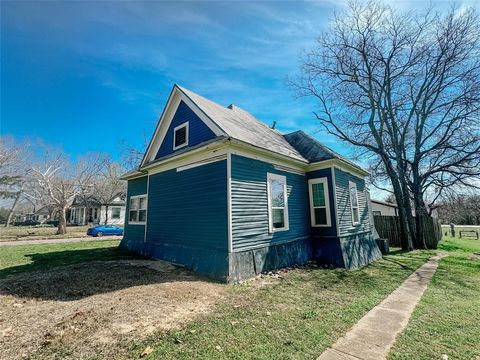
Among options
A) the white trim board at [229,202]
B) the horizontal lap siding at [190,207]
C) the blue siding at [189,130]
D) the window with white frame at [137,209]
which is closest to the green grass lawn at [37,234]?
the window with white frame at [137,209]

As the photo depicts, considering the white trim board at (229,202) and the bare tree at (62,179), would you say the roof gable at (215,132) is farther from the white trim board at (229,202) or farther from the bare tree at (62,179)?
the bare tree at (62,179)

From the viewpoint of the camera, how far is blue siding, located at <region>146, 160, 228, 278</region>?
24.1ft

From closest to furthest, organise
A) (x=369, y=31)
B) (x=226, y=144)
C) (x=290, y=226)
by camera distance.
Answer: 1. (x=226, y=144)
2. (x=290, y=226)
3. (x=369, y=31)

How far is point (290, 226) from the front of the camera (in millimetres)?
9281

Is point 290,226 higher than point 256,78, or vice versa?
point 256,78

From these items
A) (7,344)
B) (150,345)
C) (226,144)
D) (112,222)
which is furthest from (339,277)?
(112,222)

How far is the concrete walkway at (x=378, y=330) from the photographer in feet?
10.6

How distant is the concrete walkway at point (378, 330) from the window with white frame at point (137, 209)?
1032 cm

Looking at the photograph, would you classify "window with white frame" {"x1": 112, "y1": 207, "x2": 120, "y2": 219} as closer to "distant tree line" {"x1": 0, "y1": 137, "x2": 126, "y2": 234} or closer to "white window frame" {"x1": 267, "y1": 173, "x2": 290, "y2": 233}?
"distant tree line" {"x1": 0, "y1": 137, "x2": 126, "y2": 234}

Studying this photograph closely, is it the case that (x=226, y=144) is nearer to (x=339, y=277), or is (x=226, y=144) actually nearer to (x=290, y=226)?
(x=290, y=226)

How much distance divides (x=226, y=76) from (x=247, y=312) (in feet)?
33.4

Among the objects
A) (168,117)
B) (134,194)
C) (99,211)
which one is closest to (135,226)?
(134,194)

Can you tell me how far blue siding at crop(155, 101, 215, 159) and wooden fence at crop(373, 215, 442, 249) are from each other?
14.8 m

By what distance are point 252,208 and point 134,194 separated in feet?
25.8
